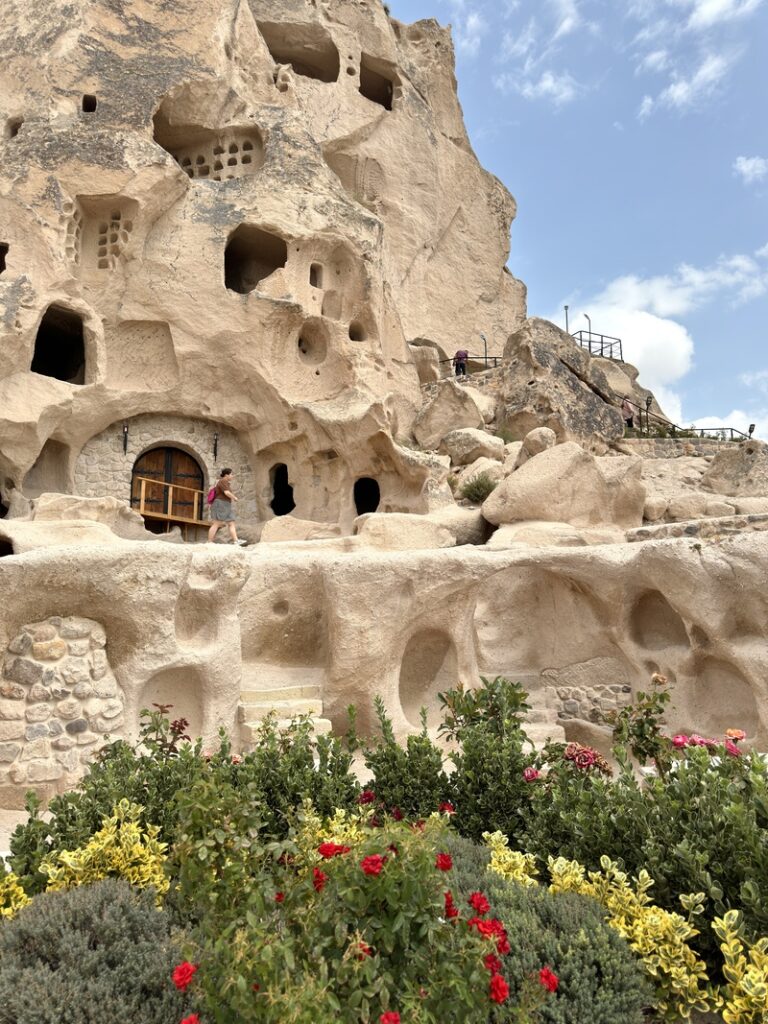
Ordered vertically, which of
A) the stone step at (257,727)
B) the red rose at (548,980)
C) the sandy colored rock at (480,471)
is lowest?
the red rose at (548,980)

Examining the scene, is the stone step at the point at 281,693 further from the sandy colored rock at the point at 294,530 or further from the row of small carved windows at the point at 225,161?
the row of small carved windows at the point at 225,161

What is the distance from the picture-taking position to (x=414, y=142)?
22969mm

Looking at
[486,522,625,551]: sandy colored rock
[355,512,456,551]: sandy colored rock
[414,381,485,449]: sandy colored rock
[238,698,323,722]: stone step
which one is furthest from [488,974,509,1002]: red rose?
[414,381,485,449]: sandy colored rock

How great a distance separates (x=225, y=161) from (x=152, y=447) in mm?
6488

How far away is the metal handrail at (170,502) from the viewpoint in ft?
48.0

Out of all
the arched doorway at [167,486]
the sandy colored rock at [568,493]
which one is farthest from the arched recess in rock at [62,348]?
the sandy colored rock at [568,493]

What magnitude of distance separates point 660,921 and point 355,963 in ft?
4.22

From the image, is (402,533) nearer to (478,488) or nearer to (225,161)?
(478,488)

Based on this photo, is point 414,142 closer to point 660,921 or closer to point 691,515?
point 691,515

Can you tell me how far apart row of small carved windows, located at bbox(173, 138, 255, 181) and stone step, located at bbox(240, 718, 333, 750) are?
1339 centimetres

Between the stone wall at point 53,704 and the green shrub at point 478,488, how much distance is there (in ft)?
30.2

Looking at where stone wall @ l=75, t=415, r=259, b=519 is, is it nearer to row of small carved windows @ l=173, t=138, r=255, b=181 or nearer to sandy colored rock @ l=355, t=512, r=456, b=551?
row of small carved windows @ l=173, t=138, r=255, b=181

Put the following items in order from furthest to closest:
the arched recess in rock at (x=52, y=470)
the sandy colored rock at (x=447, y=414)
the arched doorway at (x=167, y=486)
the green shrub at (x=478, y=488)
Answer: the sandy colored rock at (x=447, y=414) → the arched doorway at (x=167, y=486) → the arched recess in rock at (x=52, y=470) → the green shrub at (x=478, y=488)

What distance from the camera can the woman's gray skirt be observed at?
32.1ft
